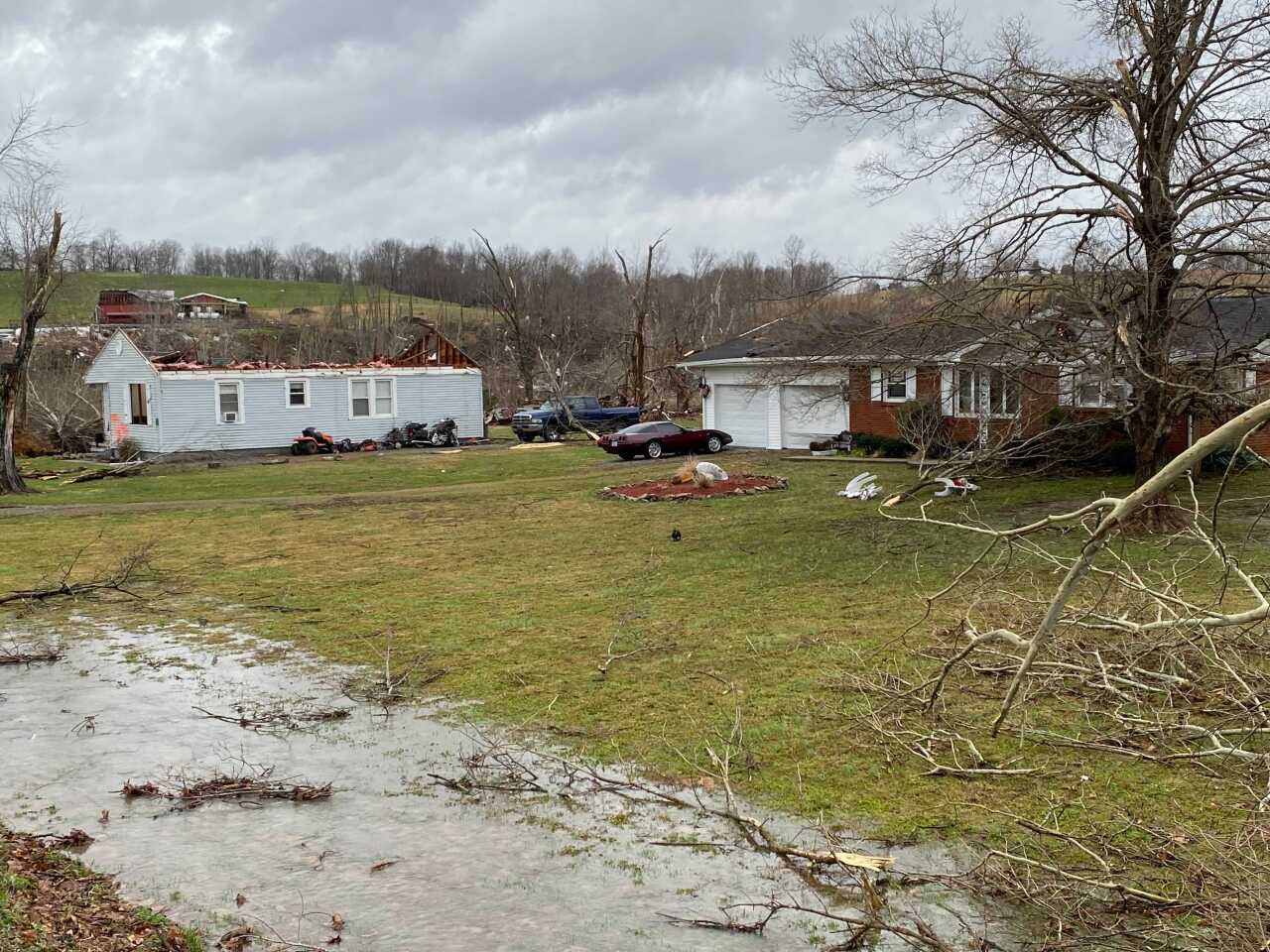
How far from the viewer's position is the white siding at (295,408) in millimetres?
35250

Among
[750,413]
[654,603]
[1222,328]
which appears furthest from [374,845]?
[750,413]

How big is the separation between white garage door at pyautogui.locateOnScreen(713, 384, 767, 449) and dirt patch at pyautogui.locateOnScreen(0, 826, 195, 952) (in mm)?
27655

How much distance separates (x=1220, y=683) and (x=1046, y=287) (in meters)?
7.82

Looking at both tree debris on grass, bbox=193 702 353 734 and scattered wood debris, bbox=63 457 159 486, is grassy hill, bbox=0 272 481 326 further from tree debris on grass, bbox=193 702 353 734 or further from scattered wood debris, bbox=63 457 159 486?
tree debris on grass, bbox=193 702 353 734

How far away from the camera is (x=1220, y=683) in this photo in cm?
799

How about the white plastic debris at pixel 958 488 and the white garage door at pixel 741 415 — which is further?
the white garage door at pixel 741 415

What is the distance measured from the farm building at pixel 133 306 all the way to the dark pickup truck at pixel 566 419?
35921 mm

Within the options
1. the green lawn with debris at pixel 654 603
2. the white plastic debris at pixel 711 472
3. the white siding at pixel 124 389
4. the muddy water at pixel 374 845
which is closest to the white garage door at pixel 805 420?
the green lawn with debris at pixel 654 603

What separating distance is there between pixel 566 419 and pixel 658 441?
10.8 meters

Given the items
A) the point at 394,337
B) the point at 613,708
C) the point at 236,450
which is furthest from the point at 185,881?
the point at 394,337

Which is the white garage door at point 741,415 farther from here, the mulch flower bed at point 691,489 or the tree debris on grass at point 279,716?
the tree debris on grass at point 279,716

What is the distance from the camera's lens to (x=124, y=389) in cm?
3725

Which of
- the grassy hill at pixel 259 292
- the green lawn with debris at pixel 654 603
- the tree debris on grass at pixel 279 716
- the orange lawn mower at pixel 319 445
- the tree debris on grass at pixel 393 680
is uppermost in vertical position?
the grassy hill at pixel 259 292

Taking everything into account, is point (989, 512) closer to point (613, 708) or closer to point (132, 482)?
point (613, 708)
